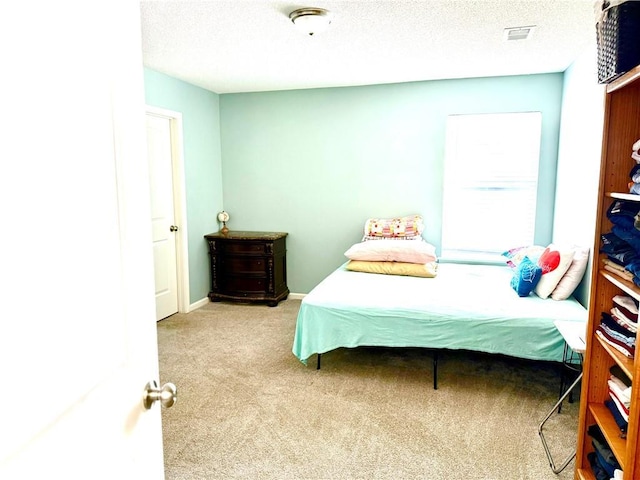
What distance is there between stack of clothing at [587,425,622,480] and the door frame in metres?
3.72

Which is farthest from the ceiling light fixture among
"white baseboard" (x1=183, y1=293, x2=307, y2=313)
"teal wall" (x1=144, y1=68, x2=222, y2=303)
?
"white baseboard" (x1=183, y1=293, x2=307, y2=313)

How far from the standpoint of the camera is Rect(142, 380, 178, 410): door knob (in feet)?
3.22

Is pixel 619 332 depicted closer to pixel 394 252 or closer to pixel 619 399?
pixel 619 399

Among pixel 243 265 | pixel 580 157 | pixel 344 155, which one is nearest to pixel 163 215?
pixel 243 265

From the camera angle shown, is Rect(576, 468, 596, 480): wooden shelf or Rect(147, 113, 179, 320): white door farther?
Rect(147, 113, 179, 320): white door

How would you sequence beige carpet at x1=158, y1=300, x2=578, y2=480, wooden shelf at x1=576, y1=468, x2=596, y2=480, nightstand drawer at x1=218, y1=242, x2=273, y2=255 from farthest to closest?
nightstand drawer at x1=218, y1=242, x2=273, y2=255, beige carpet at x1=158, y1=300, x2=578, y2=480, wooden shelf at x1=576, y1=468, x2=596, y2=480

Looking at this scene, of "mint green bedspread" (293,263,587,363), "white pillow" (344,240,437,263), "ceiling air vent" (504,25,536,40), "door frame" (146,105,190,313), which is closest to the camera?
"mint green bedspread" (293,263,587,363)

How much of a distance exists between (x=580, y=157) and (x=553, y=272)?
3.13ft

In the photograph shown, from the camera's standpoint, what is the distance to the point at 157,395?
994 mm

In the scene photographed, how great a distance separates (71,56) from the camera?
74 centimetres

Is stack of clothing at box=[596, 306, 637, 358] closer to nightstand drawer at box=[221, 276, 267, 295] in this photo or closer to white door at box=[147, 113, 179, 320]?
nightstand drawer at box=[221, 276, 267, 295]

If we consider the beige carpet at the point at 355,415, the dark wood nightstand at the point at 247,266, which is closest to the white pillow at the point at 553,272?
the beige carpet at the point at 355,415

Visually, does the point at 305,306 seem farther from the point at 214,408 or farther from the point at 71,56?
the point at 71,56

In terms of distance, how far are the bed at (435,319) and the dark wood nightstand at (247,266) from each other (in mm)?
1467
